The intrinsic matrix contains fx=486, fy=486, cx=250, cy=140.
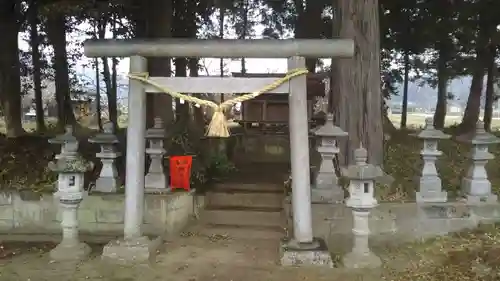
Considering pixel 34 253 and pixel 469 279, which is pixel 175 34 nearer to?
pixel 34 253

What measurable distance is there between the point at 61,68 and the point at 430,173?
35.2 ft

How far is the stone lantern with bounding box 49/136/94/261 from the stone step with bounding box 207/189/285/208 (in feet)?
6.62

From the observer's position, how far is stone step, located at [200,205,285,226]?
21.6 feet

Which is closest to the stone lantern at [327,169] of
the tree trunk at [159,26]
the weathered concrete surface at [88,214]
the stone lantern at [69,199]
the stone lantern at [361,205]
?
the stone lantern at [361,205]

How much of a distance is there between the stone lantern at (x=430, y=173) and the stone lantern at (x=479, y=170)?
335mm

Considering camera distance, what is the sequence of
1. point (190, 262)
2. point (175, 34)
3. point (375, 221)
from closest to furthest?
1. point (190, 262)
2. point (375, 221)
3. point (175, 34)

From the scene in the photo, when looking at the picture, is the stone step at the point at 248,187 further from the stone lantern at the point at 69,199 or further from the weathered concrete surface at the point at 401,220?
the stone lantern at the point at 69,199

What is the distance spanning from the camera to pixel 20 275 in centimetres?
495

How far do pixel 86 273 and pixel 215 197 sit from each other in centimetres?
235

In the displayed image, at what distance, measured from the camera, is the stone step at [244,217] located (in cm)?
659

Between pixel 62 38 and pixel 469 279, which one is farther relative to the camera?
pixel 62 38

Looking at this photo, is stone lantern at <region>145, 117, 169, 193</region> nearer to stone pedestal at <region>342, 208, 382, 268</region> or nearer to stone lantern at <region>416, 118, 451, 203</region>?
stone pedestal at <region>342, 208, 382, 268</region>

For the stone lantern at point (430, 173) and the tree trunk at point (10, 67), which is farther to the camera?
the tree trunk at point (10, 67)

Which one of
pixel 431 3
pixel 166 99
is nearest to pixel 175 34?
pixel 166 99
